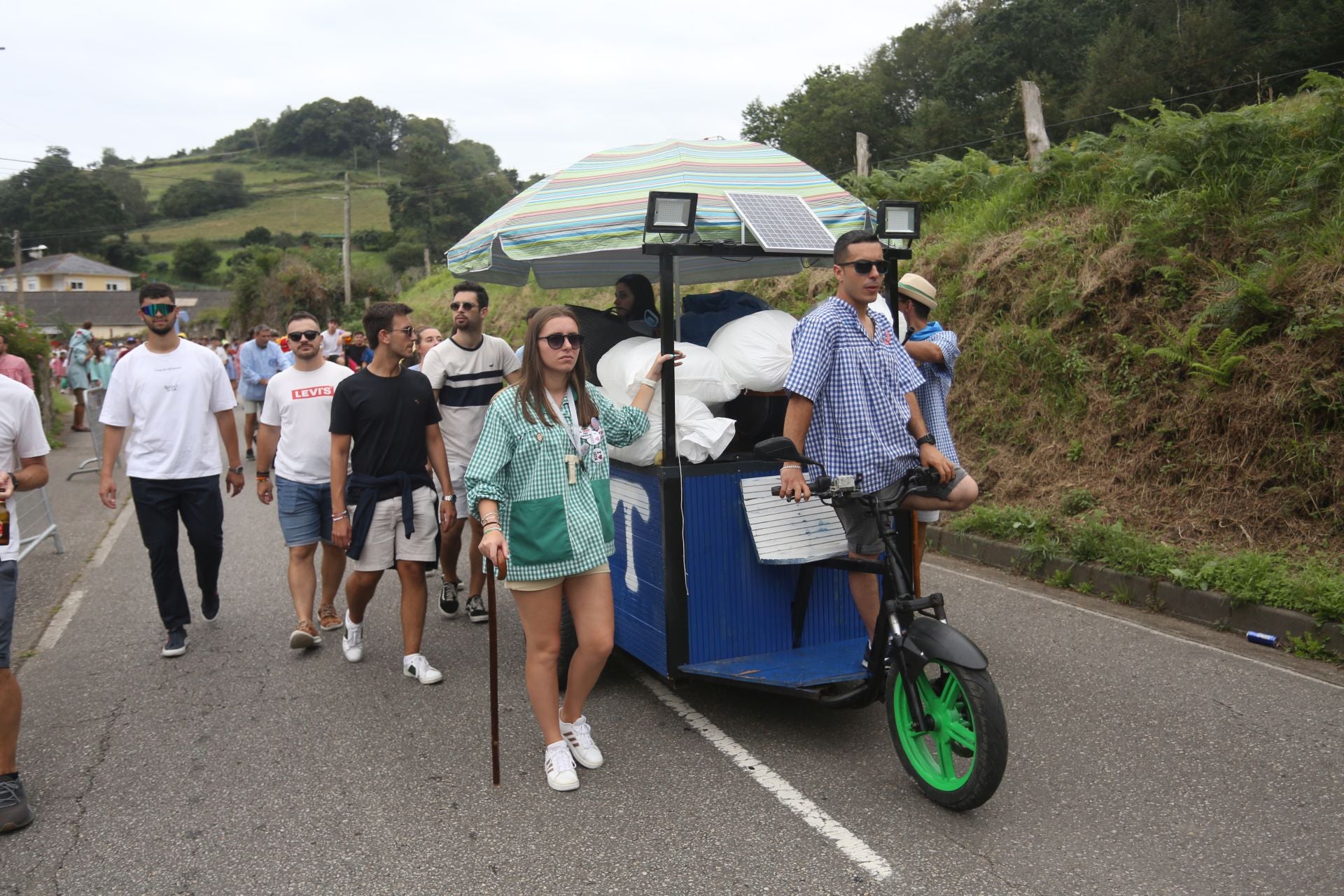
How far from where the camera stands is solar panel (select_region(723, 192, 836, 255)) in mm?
4621

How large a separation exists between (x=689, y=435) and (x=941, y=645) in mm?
1593

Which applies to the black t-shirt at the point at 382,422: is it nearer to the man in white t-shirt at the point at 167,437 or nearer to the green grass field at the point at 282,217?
the man in white t-shirt at the point at 167,437

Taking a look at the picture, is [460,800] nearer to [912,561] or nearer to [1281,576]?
[912,561]

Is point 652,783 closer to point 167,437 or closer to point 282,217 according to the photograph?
point 167,437

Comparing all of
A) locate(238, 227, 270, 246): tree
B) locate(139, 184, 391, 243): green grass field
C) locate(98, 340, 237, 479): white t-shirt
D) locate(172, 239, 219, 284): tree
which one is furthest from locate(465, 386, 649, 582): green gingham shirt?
locate(238, 227, 270, 246): tree

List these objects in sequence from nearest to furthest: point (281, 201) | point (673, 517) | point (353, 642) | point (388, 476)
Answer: point (673, 517), point (388, 476), point (353, 642), point (281, 201)

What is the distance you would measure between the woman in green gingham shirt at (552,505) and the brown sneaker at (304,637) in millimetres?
2436

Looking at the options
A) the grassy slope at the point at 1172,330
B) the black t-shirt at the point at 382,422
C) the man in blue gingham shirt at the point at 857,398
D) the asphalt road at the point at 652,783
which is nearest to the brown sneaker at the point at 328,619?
the asphalt road at the point at 652,783

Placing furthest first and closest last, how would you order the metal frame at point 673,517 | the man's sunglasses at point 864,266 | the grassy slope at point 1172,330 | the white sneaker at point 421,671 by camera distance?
the grassy slope at point 1172,330, the white sneaker at point 421,671, the metal frame at point 673,517, the man's sunglasses at point 864,266

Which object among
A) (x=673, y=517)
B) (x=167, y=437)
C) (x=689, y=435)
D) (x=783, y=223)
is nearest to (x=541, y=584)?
(x=673, y=517)

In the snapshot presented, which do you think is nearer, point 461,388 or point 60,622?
point 461,388

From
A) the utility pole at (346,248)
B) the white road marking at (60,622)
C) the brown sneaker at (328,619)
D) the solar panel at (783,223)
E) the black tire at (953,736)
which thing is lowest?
the white road marking at (60,622)

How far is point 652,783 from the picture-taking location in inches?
167

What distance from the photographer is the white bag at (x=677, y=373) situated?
A: 5.04m
